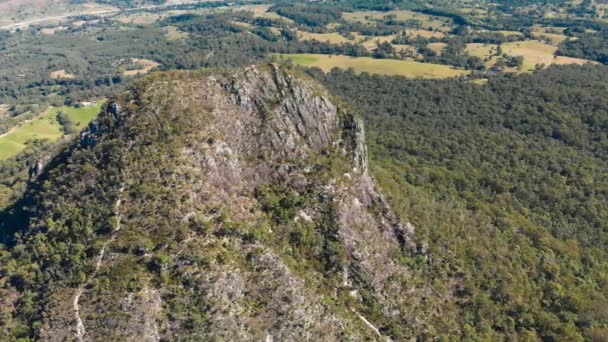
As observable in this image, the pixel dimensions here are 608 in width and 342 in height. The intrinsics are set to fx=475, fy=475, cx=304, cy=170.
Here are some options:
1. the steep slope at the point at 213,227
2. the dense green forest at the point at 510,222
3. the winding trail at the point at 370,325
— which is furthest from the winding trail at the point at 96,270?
the dense green forest at the point at 510,222

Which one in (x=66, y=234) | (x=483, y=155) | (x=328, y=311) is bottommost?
(x=483, y=155)

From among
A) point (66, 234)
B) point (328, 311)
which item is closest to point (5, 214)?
point (66, 234)

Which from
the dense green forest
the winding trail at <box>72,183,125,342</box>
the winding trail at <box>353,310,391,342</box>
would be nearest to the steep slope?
the winding trail at <box>72,183,125,342</box>

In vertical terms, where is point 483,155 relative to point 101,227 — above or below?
below

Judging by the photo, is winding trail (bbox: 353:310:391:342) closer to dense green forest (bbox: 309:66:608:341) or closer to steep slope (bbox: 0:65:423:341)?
steep slope (bbox: 0:65:423:341)

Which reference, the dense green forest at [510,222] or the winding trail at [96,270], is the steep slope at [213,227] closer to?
the winding trail at [96,270]

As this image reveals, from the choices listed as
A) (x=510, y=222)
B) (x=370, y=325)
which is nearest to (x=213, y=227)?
(x=370, y=325)

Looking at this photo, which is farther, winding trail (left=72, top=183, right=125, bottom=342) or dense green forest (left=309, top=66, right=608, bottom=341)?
dense green forest (left=309, top=66, right=608, bottom=341)

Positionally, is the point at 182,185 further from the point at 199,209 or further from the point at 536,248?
the point at 536,248
